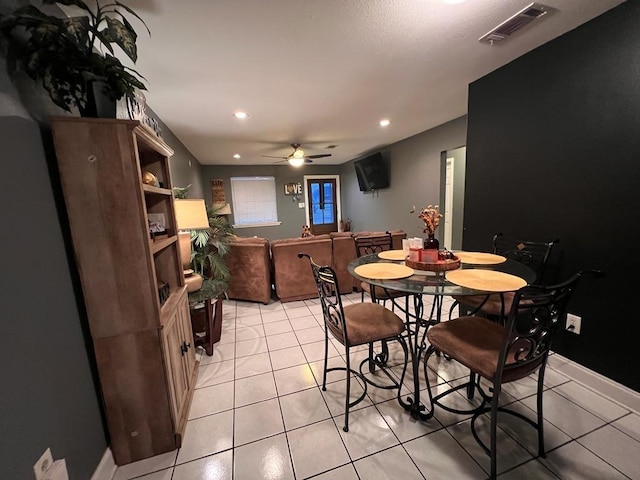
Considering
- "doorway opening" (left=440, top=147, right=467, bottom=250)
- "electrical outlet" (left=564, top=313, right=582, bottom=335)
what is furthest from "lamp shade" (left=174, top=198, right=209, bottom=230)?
"doorway opening" (left=440, top=147, right=467, bottom=250)

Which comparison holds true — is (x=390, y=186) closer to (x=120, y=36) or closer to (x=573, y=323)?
(x=573, y=323)

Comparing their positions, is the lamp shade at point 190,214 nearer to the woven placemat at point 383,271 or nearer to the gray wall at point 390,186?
the woven placemat at point 383,271

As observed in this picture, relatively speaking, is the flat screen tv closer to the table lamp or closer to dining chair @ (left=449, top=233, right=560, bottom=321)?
dining chair @ (left=449, top=233, right=560, bottom=321)

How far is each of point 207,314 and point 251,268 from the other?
1.14 meters

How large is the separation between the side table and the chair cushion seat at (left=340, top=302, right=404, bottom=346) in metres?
1.20

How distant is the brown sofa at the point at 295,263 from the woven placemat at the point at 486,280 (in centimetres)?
196

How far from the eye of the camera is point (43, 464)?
2.99 feet

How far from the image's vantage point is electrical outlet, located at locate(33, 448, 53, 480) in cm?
88

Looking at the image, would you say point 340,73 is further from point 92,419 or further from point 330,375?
point 92,419

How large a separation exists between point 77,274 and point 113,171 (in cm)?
53

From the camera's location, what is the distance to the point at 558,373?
1884mm

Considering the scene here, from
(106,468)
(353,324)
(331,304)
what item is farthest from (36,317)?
(353,324)

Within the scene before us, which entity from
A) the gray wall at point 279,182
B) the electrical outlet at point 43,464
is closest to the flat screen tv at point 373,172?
the gray wall at point 279,182

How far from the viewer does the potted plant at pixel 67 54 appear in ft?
3.01
